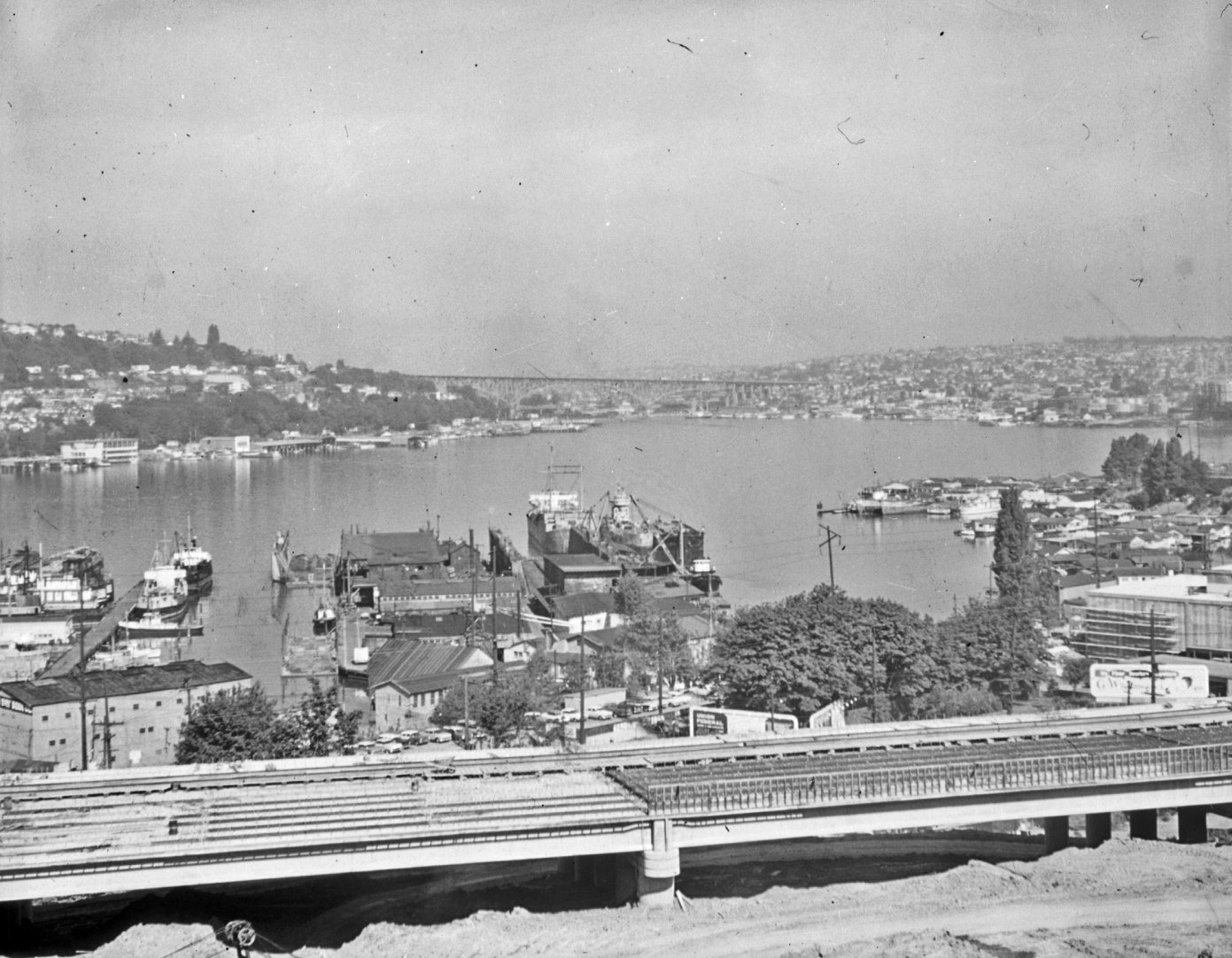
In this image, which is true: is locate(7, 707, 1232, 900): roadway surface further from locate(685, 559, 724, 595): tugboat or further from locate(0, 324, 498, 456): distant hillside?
locate(0, 324, 498, 456): distant hillside

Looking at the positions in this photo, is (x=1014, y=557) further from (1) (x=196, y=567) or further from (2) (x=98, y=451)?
(2) (x=98, y=451)

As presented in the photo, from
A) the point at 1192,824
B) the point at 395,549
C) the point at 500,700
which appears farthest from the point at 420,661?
the point at 395,549

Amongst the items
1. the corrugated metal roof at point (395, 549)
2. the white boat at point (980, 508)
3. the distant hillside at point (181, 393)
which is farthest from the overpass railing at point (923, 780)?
the distant hillside at point (181, 393)

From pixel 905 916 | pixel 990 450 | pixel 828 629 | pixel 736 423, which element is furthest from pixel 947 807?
pixel 736 423

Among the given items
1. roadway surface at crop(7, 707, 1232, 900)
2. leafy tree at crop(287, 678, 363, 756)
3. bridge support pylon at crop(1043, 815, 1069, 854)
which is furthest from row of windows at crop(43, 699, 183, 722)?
bridge support pylon at crop(1043, 815, 1069, 854)

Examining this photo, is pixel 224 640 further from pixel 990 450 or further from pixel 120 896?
pixel 990 450

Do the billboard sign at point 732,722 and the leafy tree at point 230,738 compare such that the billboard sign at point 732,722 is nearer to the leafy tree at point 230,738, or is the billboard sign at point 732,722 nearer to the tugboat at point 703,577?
the leafy tree at point 230,738

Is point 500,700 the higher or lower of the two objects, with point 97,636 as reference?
higher
